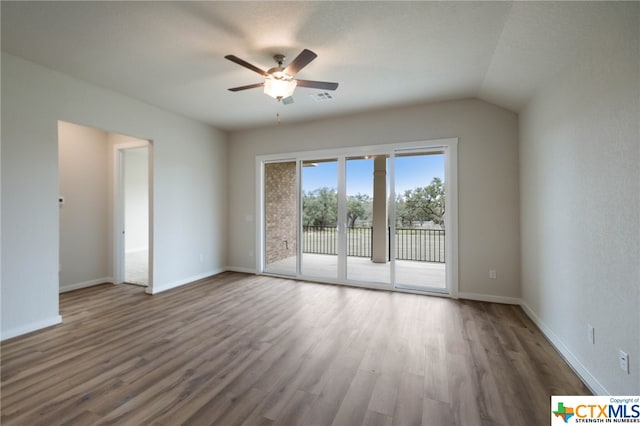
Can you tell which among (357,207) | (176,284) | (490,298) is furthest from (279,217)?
(490,298)

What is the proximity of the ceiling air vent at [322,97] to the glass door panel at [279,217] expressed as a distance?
169cm

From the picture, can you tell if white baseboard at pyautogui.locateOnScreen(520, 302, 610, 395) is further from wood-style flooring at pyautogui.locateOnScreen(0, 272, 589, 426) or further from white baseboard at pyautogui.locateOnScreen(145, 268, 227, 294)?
white baseboard at pyautogui.locateOnScreen(145, 268, 227, 294)

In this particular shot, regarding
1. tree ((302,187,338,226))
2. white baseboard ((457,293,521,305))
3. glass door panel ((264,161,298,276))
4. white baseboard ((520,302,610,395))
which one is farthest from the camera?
glass door panel ((264,161,298,276))

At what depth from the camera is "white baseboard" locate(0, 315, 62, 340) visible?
2715 mm

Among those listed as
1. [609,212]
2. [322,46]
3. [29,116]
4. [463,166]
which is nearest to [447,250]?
[463,166]

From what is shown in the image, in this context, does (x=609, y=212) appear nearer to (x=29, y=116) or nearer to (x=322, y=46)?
(x=322, y=46)

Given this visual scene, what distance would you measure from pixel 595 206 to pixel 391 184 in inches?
102

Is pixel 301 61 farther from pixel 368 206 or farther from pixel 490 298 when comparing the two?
pixel 490 298

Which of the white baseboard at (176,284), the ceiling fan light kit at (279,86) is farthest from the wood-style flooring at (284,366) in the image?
the ceiling fan light kit at (279,86)

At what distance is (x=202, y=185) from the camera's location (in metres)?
5.14

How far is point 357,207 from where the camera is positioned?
4.78m

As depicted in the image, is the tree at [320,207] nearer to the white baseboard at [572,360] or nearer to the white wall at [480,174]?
the white wall at [480,174]

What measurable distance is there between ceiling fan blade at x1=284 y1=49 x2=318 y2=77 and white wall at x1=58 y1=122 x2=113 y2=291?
4.02 meters

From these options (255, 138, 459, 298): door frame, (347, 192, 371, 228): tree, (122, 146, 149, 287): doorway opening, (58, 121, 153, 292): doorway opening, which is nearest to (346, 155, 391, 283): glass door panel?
(347, 192, 371, 228): tree
